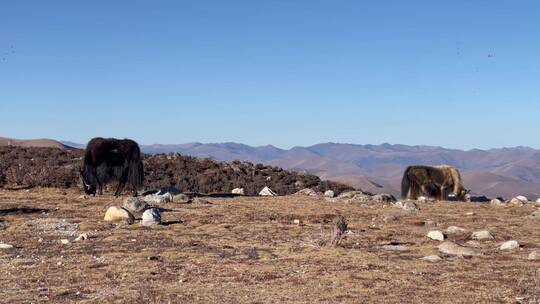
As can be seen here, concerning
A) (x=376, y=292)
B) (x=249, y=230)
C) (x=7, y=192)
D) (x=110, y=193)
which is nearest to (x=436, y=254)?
(x=376, y=292)

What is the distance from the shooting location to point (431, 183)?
25.4 meters

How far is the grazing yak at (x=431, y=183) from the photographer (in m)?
25.3

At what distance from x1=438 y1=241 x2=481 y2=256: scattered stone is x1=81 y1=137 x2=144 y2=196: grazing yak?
42.3ft

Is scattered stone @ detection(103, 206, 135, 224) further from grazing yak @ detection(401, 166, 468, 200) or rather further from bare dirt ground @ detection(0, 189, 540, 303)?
grazing yak @ detection(401, 166, 468, 200)

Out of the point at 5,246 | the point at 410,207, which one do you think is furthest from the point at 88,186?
the point at 410,207

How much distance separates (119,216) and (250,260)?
5.35 m

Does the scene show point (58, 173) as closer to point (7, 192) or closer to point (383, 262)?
point (7, 192)

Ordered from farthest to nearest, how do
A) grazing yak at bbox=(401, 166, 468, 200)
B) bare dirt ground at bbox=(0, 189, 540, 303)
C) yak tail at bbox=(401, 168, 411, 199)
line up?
1. yak tail at bbox=(401, 168, 411, 199)
2. grazing yak at bbox=(401, 166, 468, 200)
3. bare dirt ground at bbox=(0, 189, 540, 303)

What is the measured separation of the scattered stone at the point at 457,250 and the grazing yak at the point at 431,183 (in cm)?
1302

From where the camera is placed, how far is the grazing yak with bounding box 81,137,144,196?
73.2 feet

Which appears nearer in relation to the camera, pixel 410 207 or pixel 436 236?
pixel 436 236

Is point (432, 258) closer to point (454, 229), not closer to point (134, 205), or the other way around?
point (454, 229)

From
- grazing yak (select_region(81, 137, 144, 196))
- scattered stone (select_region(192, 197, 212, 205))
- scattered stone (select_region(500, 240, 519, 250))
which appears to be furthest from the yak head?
scattered stone (select_region(500, 240, 519, 250))

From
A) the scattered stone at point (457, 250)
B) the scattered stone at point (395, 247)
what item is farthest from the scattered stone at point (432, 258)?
the scattered stone at point (395, 247)
